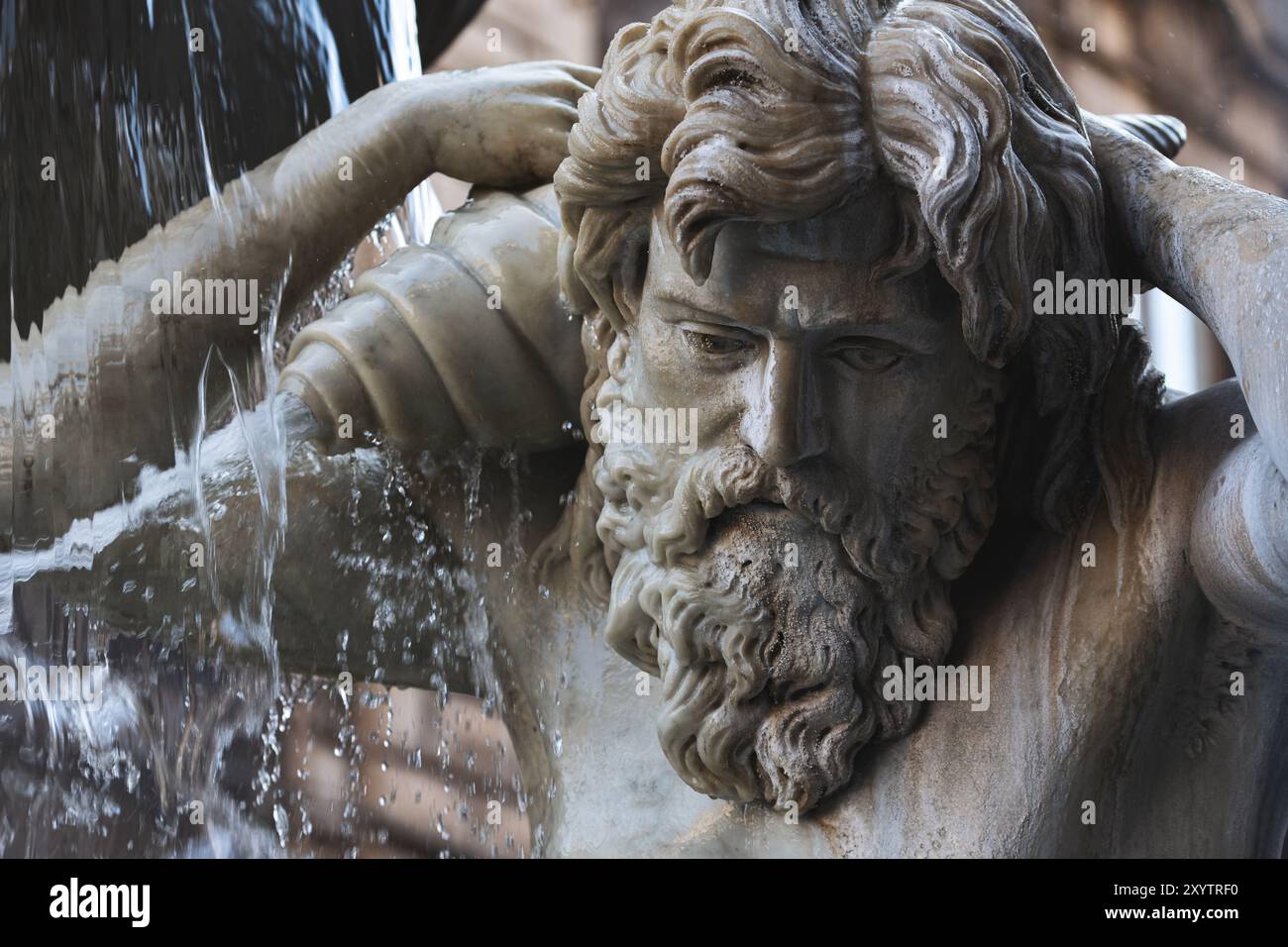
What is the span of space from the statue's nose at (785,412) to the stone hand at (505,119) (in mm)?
468

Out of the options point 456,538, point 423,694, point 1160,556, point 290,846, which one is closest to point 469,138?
A: point 456,538

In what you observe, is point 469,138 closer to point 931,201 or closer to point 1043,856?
point 931,201

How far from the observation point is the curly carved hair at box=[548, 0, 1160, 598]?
1378 millimetres

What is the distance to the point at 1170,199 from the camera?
150 centimetres

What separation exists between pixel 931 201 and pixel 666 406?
1.08ft

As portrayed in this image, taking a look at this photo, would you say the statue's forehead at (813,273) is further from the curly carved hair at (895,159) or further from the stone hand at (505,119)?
the stone hand at (505,119)

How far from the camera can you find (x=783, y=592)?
1554 mm

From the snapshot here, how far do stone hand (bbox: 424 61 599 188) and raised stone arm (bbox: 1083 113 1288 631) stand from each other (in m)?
0.57

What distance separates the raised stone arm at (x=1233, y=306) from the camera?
1.36 meters
